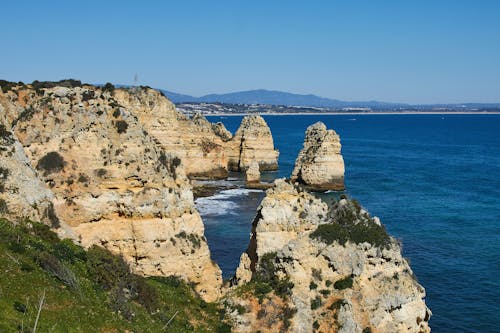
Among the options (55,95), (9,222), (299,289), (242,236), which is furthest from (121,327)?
(242,236)

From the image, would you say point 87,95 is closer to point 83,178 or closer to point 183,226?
point 83,178

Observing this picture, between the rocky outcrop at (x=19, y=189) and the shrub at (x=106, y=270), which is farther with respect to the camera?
the rocky outcrop at (x=19, y=189)

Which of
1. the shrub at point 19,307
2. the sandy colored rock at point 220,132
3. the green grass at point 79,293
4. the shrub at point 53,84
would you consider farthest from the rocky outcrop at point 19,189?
the sandy colored rock at point 220,132

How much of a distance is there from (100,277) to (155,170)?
36.1 ft

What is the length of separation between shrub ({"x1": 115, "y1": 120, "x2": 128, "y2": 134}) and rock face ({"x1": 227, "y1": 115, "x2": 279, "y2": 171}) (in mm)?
74028

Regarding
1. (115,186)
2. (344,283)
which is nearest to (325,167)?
(115,186)

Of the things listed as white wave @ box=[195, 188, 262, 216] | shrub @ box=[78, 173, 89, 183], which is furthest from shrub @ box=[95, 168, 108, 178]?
white wave @ box=[195, 188, 262, 216]

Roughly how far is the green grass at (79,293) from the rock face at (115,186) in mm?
2790

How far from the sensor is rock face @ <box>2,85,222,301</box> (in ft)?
106

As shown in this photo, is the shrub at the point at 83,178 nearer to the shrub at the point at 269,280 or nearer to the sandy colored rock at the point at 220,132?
the shrub at the point at 269,280

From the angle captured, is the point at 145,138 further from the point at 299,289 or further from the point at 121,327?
the point at 121,327

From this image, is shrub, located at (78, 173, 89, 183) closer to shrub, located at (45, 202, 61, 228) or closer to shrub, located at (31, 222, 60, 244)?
shrub, located at (45, 202, 61, 228)

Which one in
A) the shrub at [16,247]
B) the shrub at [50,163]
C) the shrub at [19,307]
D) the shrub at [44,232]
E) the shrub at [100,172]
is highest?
the shrub at [50,163]

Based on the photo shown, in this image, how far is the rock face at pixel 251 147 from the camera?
360ft
